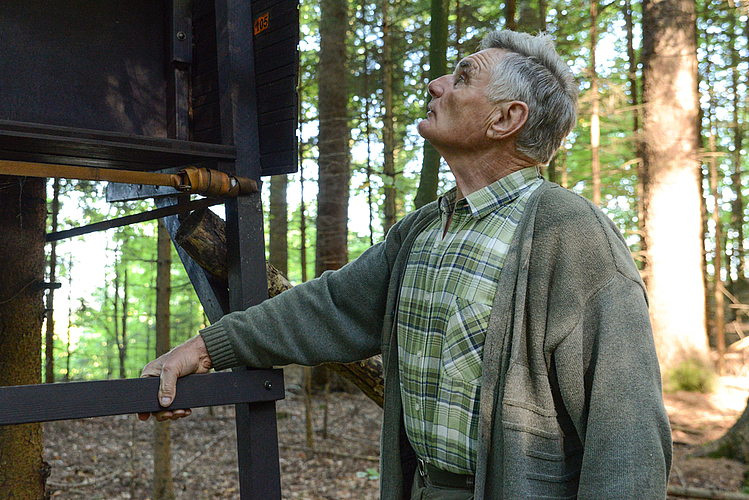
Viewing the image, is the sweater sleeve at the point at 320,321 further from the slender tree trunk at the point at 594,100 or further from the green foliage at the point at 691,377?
the green foliage at the point at 691,377

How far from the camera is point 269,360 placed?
2184 mm

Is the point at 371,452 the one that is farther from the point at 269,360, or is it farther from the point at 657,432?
the point at 657,432

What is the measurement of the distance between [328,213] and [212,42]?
471 cm

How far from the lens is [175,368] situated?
6.60 ft

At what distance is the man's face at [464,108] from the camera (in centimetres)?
191

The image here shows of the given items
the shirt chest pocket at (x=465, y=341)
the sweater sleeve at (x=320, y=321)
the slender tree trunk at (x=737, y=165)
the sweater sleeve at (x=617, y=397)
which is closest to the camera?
the sweater sleeve at (x=617, y=397)

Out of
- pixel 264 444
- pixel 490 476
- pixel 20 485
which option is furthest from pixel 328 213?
pixel 490 476

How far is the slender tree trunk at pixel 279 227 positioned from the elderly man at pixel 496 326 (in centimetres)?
684

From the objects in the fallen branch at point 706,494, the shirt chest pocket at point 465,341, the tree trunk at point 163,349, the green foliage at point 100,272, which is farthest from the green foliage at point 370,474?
→ the shirt chest pocket at point 465,341

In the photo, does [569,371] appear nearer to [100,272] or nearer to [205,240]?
[205,240]

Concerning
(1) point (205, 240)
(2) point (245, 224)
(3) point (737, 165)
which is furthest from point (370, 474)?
(3) point (737, 165)

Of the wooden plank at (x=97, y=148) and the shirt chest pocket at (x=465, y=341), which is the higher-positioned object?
the wooden plank at (x=97, y=148)

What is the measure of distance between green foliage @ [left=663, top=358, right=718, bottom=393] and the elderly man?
21.6 feet

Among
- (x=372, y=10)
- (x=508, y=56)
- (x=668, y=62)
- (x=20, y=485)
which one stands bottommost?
(x=20, y=485)
